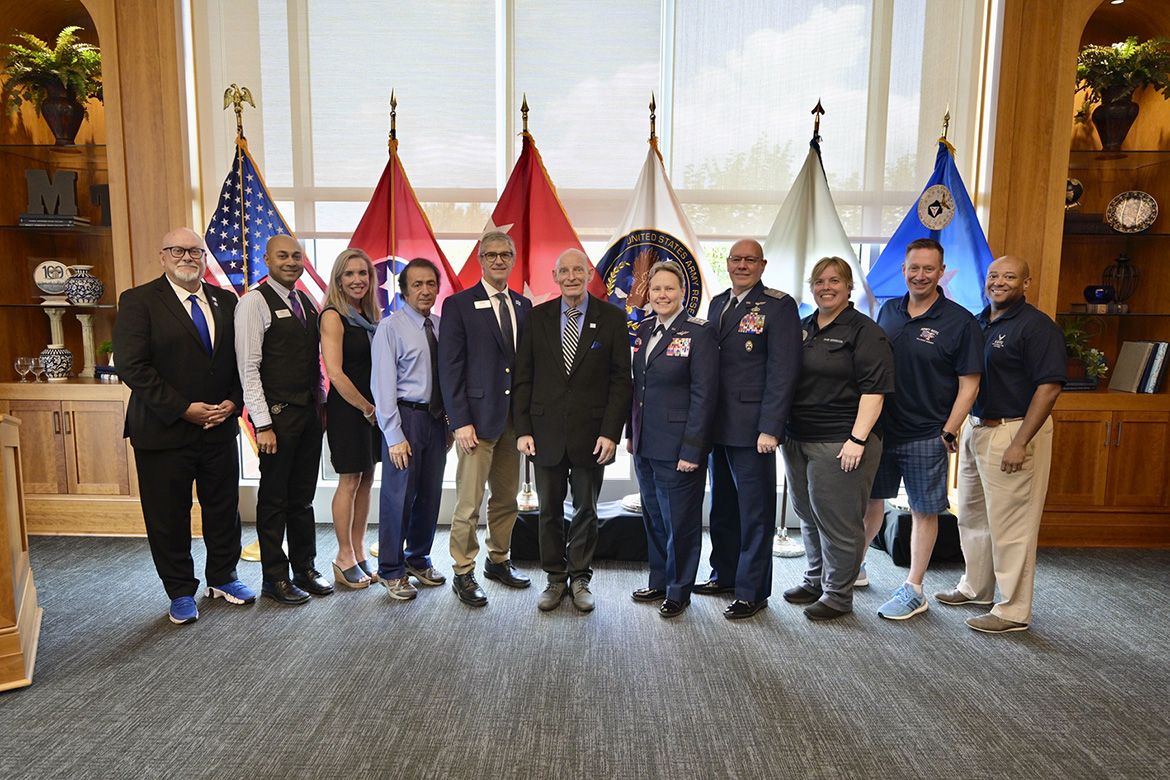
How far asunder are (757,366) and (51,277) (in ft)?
14.4

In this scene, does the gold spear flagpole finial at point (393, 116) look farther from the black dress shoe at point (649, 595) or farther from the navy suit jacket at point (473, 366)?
the black dress shoe at point (649, 595)

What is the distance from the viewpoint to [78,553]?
3.93 m

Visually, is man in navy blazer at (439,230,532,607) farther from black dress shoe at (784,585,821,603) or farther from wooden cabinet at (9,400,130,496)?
wooden cabinet at (9,400,130,496)

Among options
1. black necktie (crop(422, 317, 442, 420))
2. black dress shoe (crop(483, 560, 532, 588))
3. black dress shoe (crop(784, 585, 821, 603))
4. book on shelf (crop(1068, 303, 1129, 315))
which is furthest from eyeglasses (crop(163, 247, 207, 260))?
book on shelf (crop(1068, 303, 1129, 315))

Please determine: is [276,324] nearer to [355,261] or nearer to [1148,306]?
[355,261]

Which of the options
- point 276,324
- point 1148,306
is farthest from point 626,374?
point 1148,306

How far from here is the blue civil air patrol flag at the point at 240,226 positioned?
12.8 ft

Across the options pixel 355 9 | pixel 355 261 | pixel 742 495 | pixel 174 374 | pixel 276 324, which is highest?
pixel 355 9

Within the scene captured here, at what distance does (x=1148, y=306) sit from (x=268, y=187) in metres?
5.77

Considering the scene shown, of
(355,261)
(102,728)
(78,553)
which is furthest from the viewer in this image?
(78,553)

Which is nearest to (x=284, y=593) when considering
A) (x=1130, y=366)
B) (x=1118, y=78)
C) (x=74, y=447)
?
(x=74, y=447)

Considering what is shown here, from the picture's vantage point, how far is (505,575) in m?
3.49

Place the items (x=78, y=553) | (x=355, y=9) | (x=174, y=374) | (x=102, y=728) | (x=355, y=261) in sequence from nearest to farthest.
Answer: (x=102, y=728), (x=174, y=374), (x=355, y=261), (x=78, y=553), (x=355, y=9)

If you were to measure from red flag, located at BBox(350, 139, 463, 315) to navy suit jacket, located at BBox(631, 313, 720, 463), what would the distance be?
5.23 feet
